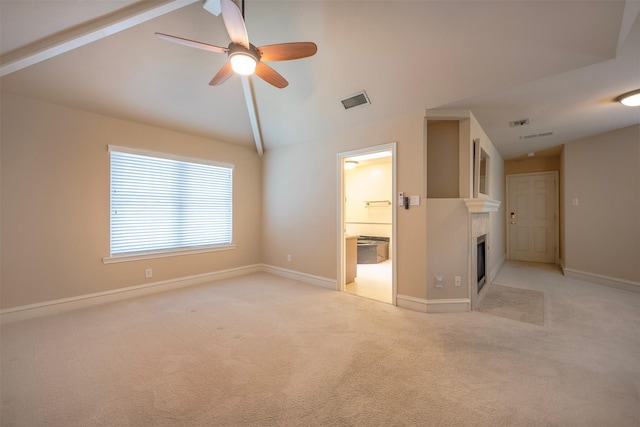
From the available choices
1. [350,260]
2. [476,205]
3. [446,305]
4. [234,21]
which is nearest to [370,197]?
[350,260]

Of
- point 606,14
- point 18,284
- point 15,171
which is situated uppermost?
point 606,14

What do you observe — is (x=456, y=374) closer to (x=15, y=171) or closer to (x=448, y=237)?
(x=448, y=237)

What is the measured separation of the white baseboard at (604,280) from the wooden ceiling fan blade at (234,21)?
6.25 meters

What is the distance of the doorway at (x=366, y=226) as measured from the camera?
414cm

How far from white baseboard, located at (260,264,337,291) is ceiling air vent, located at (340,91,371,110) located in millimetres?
2687

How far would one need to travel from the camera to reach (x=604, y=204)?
14.2 ft

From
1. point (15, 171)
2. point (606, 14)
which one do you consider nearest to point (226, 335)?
point (15, 171)

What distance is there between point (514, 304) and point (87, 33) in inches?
226

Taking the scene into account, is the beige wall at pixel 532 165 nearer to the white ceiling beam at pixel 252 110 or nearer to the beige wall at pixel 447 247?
the beige wall at pixel 447 247

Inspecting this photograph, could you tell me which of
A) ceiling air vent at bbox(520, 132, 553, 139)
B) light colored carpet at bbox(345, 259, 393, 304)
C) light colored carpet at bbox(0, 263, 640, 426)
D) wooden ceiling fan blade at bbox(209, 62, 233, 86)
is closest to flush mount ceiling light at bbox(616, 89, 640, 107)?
ceiling air vent at bbox(520, 132, 553, 139)

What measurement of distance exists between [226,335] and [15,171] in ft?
10.1

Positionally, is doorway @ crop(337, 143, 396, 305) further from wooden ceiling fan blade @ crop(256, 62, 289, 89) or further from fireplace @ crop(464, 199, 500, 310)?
wooden ceiling fan blade @ crop(256, 62, 289, 89)

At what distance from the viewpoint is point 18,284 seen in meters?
2.96

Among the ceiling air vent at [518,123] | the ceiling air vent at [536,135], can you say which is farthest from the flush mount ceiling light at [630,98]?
the ceiling air vent at [536,135]
